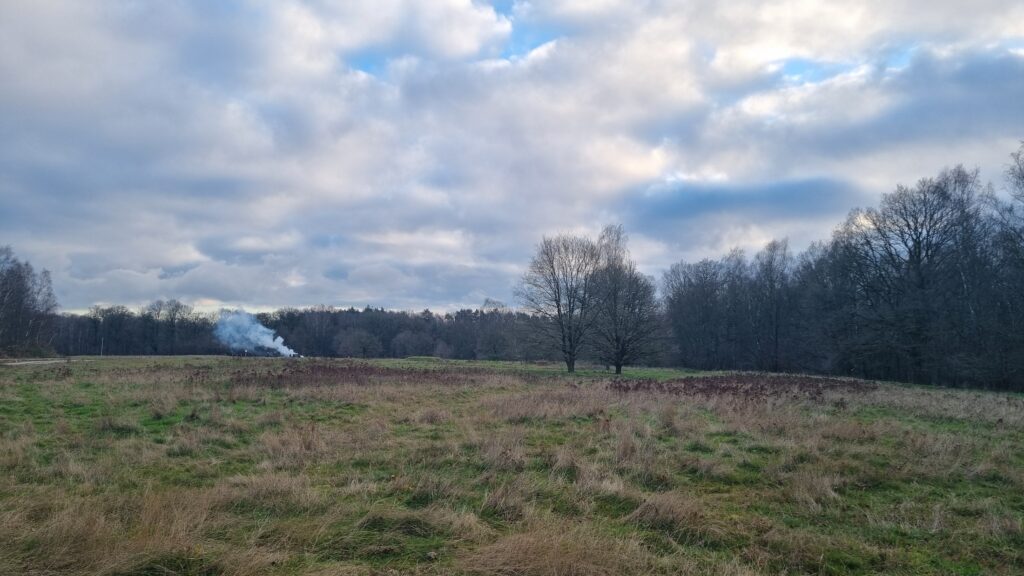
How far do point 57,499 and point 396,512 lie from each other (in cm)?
422

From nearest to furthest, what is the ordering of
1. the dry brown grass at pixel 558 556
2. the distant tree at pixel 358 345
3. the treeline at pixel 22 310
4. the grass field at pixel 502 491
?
the dry brown grass at pixel 558 556 < the grass field at pixel 502 491 < the treeline at pixel 22 310 < the distant tree at pixel 358 345

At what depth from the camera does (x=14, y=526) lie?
17.4ft

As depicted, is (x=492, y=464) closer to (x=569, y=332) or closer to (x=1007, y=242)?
(x=569, y=332)

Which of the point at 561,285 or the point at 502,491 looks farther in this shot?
the point at 561,285

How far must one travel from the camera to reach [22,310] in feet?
207

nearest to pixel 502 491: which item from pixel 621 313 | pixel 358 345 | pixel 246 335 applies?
pixel 621 313

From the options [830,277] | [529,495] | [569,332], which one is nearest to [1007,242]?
[830,277]

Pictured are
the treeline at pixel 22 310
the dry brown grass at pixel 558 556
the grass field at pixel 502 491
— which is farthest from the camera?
the treeline at pixel 22 310

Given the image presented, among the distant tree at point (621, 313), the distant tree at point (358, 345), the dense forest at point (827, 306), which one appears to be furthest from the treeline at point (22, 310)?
the distant tree at point (621, 313)

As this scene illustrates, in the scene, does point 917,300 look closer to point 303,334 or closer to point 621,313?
point 621,313

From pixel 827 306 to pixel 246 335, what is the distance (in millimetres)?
73401

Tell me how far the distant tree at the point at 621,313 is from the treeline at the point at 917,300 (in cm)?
1790

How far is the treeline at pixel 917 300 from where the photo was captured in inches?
1323

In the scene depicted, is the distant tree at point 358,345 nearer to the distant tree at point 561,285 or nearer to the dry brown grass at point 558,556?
the distant tree at point 561,285
